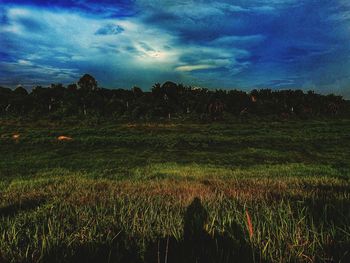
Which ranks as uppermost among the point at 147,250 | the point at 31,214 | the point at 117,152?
the point at 147,250

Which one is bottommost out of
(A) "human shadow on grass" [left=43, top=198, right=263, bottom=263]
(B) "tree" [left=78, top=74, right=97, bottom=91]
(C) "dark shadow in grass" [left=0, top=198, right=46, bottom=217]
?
(C) "dark shadow in grass" [left=0, top=198, right=46, bottom=217]

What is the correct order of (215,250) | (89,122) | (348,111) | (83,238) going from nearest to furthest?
(215,250) < (83,238) < (89,122) < (348,111)

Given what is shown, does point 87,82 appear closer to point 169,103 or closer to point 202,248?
Answer: point 169,103

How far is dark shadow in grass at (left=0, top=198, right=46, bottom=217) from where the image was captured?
4208mm

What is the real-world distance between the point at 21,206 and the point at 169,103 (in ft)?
128

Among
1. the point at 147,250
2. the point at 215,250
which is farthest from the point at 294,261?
the point at 147,250

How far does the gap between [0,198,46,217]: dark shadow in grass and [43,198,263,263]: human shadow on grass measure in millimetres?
2000

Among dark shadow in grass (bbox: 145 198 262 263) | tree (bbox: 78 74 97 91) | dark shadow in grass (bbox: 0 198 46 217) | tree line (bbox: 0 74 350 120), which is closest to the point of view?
dark shadow in grass (bbox: 145 198 262 263)

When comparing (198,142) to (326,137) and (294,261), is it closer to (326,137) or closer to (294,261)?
(326,137)

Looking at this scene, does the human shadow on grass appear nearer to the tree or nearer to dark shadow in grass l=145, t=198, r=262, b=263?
dark shadow in grass l=145, t=198, r=262, b=263

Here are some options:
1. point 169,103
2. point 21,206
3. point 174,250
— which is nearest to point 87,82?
point 169,103

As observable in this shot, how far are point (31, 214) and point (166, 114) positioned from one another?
36885mm

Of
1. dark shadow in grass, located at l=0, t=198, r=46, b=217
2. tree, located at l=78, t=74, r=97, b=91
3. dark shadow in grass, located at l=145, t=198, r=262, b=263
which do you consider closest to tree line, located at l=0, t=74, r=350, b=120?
tree, located at l=78, t=74, r=97, b=91

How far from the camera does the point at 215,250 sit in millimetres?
2590
